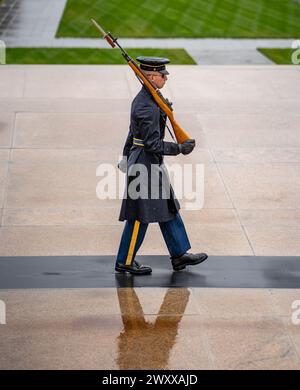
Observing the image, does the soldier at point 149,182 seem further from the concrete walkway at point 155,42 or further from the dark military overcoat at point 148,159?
the concrete walkway at point 155,42

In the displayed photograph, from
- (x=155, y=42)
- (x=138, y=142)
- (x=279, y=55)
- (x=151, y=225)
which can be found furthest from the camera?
(x=155, y=42)

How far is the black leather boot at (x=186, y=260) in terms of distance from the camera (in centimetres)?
673

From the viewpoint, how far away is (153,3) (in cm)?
1962

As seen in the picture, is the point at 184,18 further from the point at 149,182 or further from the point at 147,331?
the point at 147,331

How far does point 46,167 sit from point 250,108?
3.64 metres

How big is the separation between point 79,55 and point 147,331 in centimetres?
988

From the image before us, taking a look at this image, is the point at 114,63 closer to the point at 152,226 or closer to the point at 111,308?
the point at 152,226

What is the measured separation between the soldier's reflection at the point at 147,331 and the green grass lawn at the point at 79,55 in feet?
28.5

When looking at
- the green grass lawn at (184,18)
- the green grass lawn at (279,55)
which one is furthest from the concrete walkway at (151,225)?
the green grass lawn at (184,18)

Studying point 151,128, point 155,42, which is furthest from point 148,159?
point 155,42

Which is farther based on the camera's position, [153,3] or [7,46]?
[153,3]

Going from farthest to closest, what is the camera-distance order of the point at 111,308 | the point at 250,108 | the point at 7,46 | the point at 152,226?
the point at 7,46 → the point at 250,108 → the point at 152,226 → the point at 111,308

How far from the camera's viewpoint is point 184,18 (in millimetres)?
18375

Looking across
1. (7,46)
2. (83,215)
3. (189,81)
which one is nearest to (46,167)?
(83,215)
